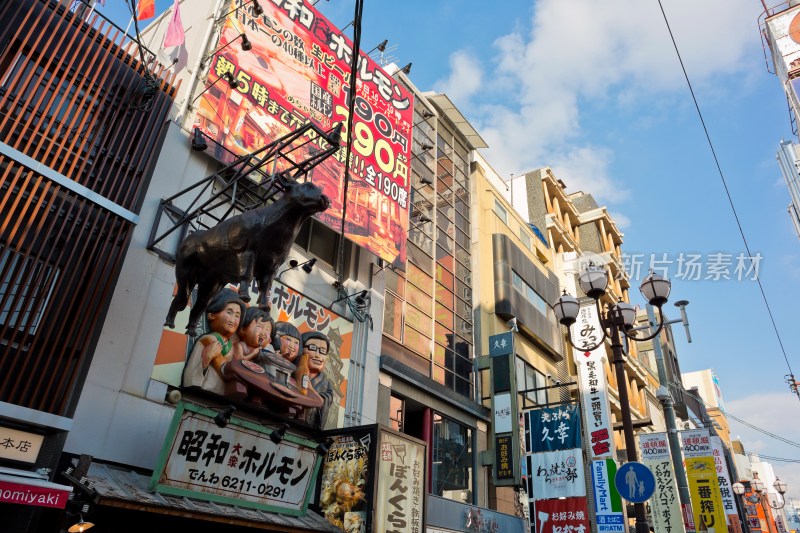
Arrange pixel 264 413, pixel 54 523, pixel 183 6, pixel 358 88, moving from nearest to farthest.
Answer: pixel 54 523 → pixel 264 413 → pixel 183 6 → pixel 358 88

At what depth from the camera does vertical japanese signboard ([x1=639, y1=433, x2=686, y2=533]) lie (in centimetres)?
2341

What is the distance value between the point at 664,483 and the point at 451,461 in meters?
9.12

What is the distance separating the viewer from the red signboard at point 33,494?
7.93 m

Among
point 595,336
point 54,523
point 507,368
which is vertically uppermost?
point 595,336

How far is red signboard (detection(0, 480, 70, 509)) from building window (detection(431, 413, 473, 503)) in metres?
14.6

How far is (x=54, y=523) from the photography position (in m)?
9.81

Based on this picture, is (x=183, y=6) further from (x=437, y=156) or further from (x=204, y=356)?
(x=437, y=156)

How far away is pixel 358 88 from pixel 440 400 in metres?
12.5

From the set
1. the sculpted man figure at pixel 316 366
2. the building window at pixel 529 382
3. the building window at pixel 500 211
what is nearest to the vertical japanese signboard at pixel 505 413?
the building window at pixel 529 382

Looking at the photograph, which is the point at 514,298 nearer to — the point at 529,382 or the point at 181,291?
the point at 529,382

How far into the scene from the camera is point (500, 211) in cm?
3322

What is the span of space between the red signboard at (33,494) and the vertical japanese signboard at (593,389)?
1881 cm

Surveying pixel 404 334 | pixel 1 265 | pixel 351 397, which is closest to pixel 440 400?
pixel 404 334

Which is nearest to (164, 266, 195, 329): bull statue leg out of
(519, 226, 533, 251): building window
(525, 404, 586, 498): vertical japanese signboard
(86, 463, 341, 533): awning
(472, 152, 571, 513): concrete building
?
(86, 463, 341, 533): awning
